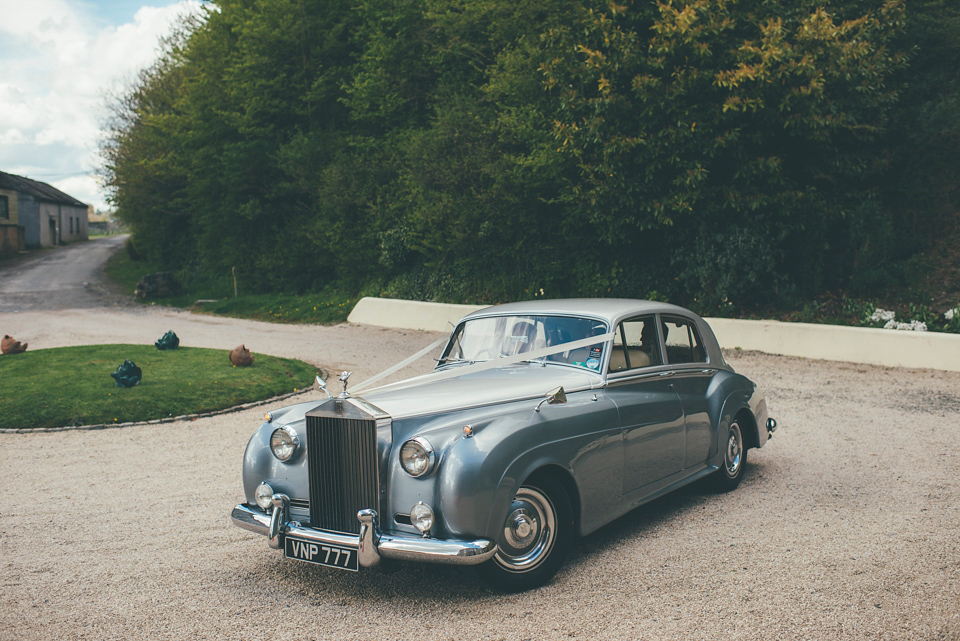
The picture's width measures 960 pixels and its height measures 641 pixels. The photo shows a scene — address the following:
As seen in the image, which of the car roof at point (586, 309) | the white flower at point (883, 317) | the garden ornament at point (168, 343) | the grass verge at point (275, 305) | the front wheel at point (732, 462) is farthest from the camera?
the grass verge at point (275, 305)

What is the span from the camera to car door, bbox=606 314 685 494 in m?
4.65

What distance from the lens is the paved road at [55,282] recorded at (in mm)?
26234

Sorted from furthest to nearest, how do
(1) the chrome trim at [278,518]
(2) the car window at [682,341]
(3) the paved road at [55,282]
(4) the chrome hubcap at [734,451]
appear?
(3) the paved road at [55,282] → (4) the chrome hubcap at [734,451] → (2) the car window at [682,341] → (1) the chrome trim at [278,518]

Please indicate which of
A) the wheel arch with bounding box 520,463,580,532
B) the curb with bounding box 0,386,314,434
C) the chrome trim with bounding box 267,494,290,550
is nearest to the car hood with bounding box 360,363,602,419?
the wheel arch with bounding box 520,463,580,532

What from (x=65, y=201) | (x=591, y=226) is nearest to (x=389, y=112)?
(x=591, y=226)

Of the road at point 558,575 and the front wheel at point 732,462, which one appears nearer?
the road at point 558,575

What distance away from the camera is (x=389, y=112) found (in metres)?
24.3

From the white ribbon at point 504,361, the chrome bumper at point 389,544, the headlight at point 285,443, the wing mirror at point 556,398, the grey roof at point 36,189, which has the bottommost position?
the chrome bumper at point 389,544

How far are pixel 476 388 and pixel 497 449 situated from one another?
0.75m

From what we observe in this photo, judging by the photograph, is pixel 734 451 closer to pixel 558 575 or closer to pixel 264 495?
pixel 558 575

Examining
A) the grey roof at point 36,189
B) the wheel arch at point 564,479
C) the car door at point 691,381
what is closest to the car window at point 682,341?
the car door at point 691,381

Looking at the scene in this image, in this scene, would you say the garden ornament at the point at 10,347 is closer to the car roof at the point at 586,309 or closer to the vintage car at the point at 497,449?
the vintage car at the point at 497,449

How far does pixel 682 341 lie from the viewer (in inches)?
222

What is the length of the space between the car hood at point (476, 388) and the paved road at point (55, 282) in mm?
24784
